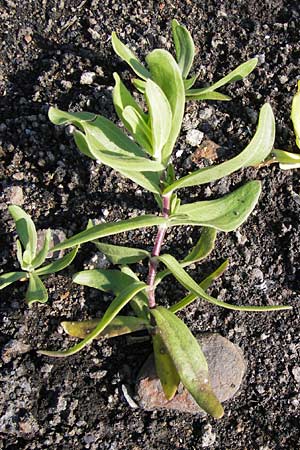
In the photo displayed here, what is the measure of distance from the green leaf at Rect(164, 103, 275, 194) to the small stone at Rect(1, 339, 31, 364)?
2.38 feet

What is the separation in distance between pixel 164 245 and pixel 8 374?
697 mm

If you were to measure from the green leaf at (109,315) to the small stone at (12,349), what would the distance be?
27cm

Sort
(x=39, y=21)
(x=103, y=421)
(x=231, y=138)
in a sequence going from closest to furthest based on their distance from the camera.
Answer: (x=103, y=421) < (x=231, y=138) < (x=39, y=21)

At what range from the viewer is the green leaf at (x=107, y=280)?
7.30ft

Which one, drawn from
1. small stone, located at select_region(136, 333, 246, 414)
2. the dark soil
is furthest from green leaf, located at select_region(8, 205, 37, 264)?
small stone, located at select_region(136, 333, 246, 414)

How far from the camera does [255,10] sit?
9.80 ft

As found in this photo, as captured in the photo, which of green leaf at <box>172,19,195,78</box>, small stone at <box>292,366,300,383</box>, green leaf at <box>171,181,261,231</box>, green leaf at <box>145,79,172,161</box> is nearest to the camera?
green leaf at <box>145,79,172,161</box>

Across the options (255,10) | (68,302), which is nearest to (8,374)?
(68,302)

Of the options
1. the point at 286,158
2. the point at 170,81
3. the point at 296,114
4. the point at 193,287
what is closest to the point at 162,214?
the point at 193,287

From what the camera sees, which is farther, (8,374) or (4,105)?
(4,105)

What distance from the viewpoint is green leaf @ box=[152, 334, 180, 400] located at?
6.93ft

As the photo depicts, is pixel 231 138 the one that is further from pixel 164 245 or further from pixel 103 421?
pixel 103 421

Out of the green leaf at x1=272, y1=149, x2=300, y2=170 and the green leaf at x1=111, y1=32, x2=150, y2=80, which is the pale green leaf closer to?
the green leaf at x1=111, y1=32, x2=150, y2=80

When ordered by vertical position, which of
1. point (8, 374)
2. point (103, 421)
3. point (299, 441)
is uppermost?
point (8, 374)
